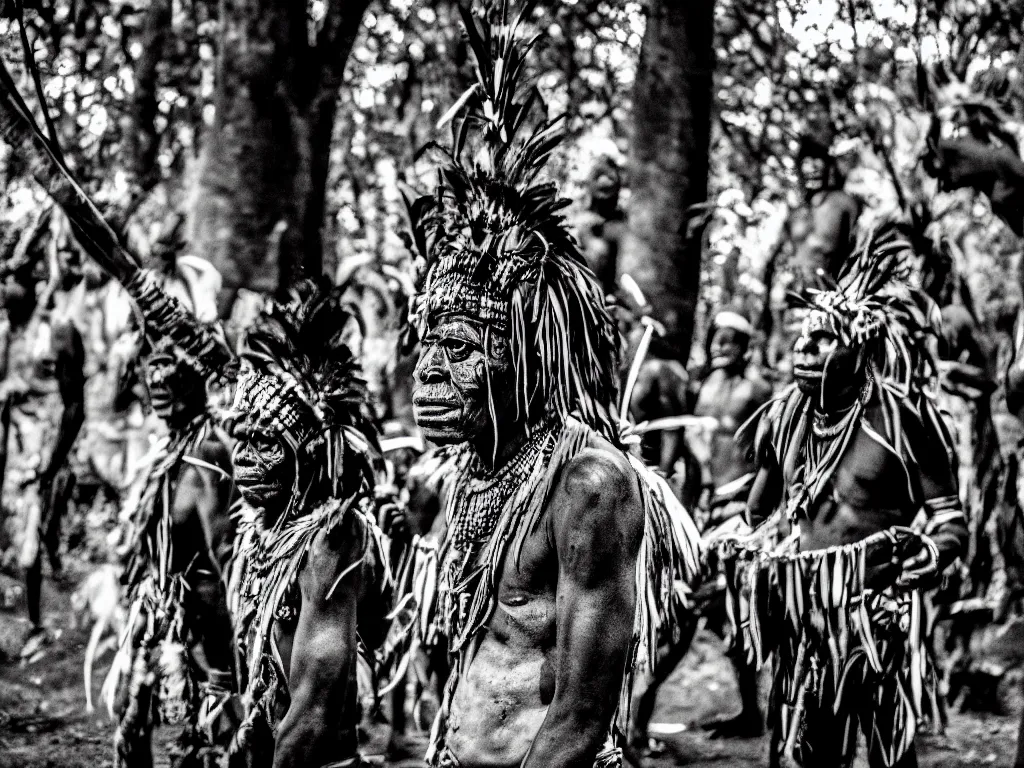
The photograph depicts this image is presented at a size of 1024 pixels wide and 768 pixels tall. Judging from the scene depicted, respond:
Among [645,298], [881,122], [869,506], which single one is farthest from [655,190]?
[869,506]

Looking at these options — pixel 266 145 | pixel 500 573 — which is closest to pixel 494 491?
pixel 500 573

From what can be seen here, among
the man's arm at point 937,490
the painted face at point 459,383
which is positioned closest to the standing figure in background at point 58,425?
the man's arm at point 937,490

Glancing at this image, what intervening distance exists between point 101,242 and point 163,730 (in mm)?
5225

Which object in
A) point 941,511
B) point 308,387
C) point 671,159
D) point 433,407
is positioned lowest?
point 941,511

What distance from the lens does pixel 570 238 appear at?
11.5 feet

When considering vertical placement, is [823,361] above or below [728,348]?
below

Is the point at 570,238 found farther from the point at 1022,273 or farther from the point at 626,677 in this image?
the point at 1022,273

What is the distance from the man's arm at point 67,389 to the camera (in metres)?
11.4

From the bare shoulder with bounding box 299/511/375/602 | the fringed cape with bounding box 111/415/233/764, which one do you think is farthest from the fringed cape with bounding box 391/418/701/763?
the fringed cape with bounding box 111/415/233/764

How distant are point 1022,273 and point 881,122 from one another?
2133 millimetres

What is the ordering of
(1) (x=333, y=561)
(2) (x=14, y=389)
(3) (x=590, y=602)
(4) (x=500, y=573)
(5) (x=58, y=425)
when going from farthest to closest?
1. (2) (x=14, y=389)
2. (5) (x=58, y=425)
3. (1) (x=333, y=561)
4. (4) (x=500, y=573)
5. (3) (x=590, y=602)

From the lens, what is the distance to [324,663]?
158 inches

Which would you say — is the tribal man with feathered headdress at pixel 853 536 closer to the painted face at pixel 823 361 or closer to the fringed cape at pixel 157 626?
the painted face at pixel 823 361

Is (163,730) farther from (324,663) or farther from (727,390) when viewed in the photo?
(324,663)
